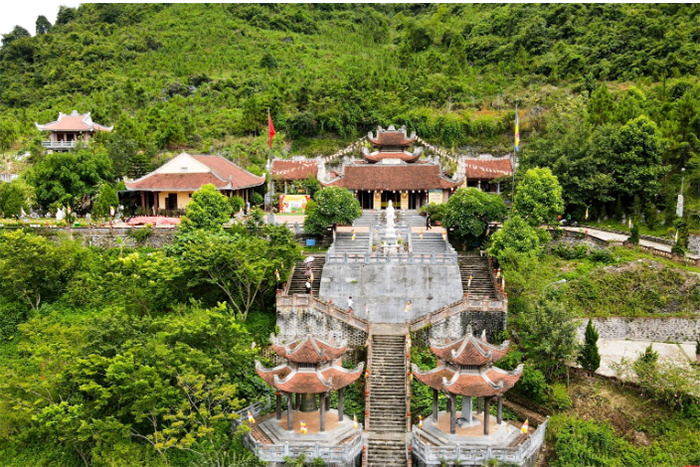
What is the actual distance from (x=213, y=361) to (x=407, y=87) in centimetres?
5372

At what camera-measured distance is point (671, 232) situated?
36406 mm

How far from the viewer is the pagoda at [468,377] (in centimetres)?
2252

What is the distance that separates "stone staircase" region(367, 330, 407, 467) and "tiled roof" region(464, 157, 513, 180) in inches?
868

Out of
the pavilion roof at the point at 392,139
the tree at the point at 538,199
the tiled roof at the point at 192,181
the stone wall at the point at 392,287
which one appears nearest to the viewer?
the stone wall at the point at 392,287

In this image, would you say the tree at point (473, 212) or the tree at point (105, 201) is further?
the tree at point (105, 201)

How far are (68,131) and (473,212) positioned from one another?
37551 mm

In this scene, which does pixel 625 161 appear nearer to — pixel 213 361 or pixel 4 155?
pixel 213 361

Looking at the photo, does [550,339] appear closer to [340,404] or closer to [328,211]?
[340,404]

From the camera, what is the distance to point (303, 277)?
33.8m

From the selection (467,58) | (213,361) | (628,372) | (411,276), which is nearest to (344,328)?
(411,276)

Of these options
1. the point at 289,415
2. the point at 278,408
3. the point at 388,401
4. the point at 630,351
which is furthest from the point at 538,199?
the point at 289,415

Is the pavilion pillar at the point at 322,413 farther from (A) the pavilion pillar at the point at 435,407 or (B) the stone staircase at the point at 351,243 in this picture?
(B) the stone staircase at the point at 351,243

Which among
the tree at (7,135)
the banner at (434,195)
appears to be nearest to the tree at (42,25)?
the tree at (7,135)

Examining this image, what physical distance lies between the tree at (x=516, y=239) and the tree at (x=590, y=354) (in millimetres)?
6043
